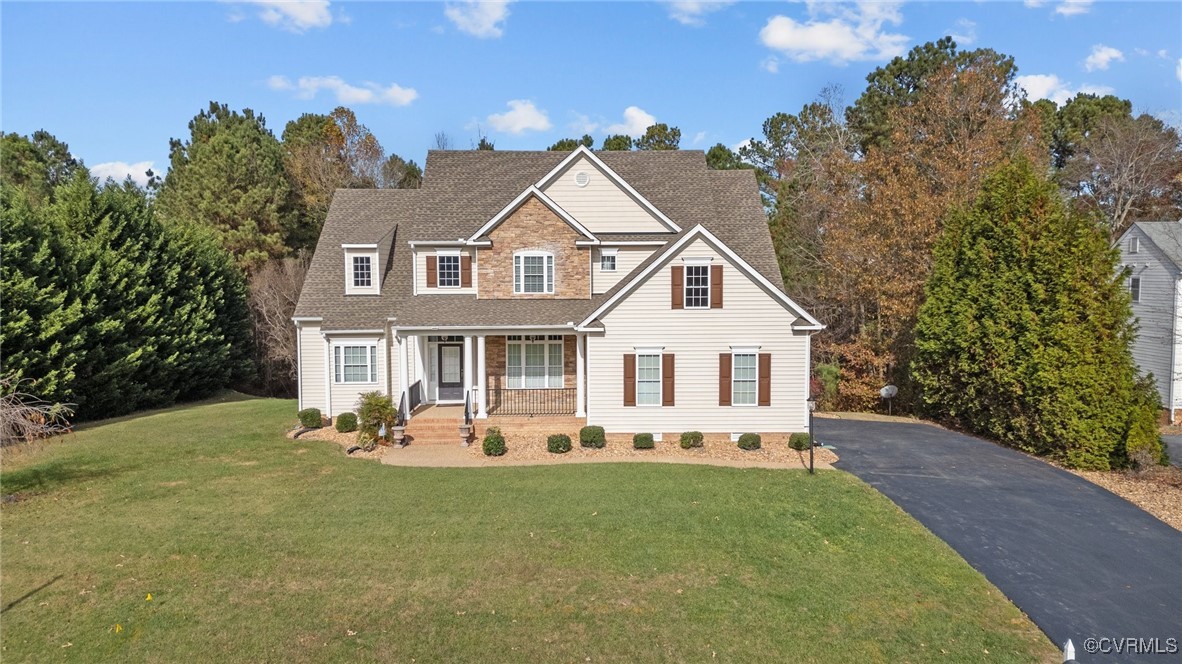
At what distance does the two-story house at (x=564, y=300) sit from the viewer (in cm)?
1830

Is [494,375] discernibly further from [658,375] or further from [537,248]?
[658,375]

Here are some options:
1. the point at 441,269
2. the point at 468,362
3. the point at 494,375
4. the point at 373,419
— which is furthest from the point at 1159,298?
the point at 373,419

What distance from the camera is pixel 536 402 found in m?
20.9

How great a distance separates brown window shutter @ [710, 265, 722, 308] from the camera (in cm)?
1820

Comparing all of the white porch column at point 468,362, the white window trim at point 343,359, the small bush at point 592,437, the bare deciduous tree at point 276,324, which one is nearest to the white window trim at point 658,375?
the small bush at point 592,437

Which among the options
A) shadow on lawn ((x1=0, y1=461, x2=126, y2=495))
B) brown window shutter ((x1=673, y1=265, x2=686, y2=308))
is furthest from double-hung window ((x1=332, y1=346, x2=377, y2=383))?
brown window shutter ((x1=673, y1=265, x2=686, y2=308))

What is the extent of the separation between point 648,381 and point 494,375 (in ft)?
18.9

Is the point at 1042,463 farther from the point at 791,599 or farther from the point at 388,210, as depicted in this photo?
the point at 388,210

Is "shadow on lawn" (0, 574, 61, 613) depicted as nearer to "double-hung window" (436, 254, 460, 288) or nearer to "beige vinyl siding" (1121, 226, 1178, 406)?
"double-hung window" (436, 254, 460, 288)

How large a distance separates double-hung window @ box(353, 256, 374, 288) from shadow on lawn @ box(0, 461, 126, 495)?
930 centimetres

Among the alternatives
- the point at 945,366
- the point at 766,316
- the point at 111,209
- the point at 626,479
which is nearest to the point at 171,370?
the point at 111,209

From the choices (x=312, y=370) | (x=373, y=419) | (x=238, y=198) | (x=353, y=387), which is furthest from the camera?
(x=238, y=198)

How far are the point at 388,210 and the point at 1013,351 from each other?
22276 mm

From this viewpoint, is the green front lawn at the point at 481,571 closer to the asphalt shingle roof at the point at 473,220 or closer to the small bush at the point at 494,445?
the small bush at the point at 494,445
